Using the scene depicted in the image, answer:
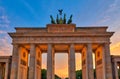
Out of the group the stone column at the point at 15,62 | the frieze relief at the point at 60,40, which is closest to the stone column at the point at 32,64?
A: the frieze relief at the point at 60,40

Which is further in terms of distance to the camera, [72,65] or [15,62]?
[15,62]

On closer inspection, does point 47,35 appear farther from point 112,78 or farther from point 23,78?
point 112,78

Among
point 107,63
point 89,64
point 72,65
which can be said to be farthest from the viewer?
point 72,65

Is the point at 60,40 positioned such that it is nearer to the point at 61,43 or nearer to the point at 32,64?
the point at 61,43

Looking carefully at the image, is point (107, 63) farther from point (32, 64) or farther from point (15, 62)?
point (15, 62)

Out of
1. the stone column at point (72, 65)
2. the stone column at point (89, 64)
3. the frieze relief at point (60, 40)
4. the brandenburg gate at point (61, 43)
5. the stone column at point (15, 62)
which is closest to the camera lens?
the stone column at point (89, 64)

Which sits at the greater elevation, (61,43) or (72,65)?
(61,43)

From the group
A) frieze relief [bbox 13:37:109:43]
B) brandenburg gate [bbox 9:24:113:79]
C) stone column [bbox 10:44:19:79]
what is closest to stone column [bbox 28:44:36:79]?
brandenburg gate [bbox 9:24:113:79]

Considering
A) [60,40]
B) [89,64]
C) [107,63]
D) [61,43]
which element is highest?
[60,40]

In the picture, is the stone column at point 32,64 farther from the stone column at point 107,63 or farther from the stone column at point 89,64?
the stone column at point 107,63

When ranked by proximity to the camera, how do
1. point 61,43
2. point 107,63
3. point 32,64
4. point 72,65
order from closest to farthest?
point 107,63 → point 72,65 → point 32,64 → point 61,43

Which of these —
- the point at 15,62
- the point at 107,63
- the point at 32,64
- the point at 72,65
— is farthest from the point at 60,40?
the point at 107,63

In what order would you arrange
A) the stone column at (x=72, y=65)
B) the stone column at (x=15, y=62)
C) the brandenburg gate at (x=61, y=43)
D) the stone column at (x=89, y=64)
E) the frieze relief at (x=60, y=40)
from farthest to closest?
the frieze relief at (x=60, y=40)
the brandenburg gate at (x=61, y=43)
the stone column at (x=15, y=62)
the stone column at (x=72, y=65)
the stone column at (x=89, y=64)

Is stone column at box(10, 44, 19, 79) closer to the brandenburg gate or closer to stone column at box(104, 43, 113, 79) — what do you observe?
the brandenburg gate
